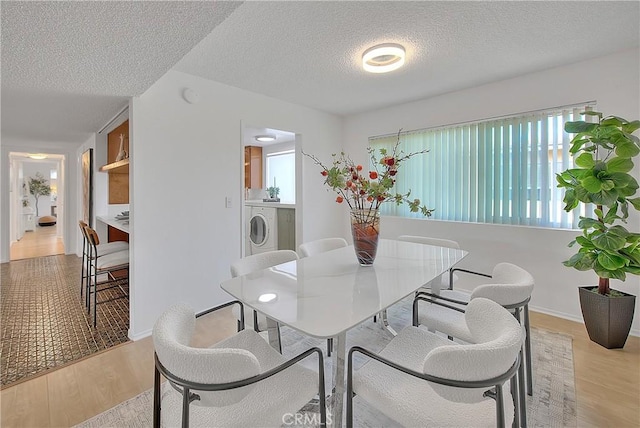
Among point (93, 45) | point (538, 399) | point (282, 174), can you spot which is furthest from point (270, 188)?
point (538, 399)

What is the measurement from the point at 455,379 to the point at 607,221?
2.26 m

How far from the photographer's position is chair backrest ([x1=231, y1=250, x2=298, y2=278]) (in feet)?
5.84

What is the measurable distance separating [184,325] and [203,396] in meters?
0.31

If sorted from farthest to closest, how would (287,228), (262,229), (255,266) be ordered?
(262,229) → (287,228) → (255,266)

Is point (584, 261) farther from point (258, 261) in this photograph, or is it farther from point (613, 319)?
point (258, 261)

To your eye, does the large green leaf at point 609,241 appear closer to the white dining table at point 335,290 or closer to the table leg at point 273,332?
the white dining table at point 335,290

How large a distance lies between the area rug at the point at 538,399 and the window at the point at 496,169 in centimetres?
121

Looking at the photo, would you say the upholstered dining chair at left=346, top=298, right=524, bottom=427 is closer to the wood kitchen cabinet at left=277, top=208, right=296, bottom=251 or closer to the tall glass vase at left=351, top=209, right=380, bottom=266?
the tall glass vase at left=351, top=209, right=380, bottom=266

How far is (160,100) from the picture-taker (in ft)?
8.26

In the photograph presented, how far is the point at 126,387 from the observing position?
1801mm

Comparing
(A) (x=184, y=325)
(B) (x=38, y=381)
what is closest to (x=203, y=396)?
(A) (x=184, y=325)

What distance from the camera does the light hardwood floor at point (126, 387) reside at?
1550mm

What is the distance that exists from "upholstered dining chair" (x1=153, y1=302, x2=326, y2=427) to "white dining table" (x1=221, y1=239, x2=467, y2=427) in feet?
0.38

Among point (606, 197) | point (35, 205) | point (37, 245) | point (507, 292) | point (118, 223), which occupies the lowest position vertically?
point (37, 245)
